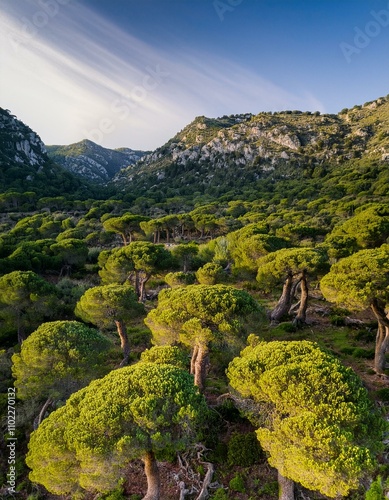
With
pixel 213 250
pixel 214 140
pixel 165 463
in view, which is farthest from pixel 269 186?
pixel 165 463

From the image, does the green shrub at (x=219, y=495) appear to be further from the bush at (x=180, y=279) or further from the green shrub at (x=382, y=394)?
the bush at (x=180, y=279)

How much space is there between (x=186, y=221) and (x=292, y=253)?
36.4 meters

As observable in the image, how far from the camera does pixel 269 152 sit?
10875 centimetres

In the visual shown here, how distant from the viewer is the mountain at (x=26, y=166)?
82.4 metres

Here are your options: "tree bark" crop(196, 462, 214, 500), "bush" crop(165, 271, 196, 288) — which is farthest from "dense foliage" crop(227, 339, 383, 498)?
"bush" crop(165, 271, 196, 288)

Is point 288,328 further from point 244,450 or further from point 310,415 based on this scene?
point 310,415

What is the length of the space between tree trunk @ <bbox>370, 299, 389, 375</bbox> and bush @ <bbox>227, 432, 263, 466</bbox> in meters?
8.00

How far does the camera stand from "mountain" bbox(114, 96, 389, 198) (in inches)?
3720

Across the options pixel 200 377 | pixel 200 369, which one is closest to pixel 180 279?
pixel 200 369

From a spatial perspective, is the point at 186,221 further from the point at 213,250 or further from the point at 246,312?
the point at 246,312

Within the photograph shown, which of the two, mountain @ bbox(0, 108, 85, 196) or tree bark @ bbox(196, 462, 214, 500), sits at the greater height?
mountain @ bbox(0, 108, 85, 196)

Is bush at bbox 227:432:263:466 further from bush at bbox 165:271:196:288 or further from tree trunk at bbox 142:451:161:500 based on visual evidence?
bush at bbox 165:271:196:288

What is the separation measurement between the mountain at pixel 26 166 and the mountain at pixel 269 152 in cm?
2483

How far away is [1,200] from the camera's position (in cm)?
6500
